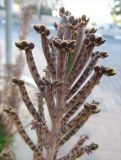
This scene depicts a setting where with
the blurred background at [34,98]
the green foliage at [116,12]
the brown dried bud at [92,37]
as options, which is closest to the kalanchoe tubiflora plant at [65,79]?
the brown dried bud at [92,37]

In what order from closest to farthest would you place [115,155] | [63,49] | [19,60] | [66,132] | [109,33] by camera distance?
[63,49]
[66,132]
[115,155]
[19,60]
[109,33]

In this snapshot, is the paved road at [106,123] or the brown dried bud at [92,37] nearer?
the brown dried bud at [92,37]

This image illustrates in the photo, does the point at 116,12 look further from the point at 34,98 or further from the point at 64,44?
the point at 64,44

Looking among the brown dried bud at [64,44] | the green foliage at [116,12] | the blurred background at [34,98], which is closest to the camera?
the brown dried bud at [64,44]

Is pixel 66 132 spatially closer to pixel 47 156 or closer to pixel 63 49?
pixel 47 156

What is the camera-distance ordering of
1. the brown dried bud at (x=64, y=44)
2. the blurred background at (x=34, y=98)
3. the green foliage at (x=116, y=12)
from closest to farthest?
1. the brown dried bud at (x=64, y=44)
2. the blurred background at (x=34, y=98)
3. the green foliage at (x=116, y=12)

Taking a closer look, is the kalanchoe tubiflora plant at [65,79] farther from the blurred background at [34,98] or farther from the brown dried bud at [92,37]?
the blurred background at [34,98]

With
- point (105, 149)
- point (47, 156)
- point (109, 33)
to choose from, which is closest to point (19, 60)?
point (105, 149)

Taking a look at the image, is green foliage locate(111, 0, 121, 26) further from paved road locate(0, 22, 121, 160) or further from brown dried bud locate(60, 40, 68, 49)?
brown dried bud locate(60, 40, 68, 49)

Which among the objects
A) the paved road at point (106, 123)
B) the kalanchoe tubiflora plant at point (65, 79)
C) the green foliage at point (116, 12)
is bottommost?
the kalanchoe tubiflora plant at point (65, 79)
